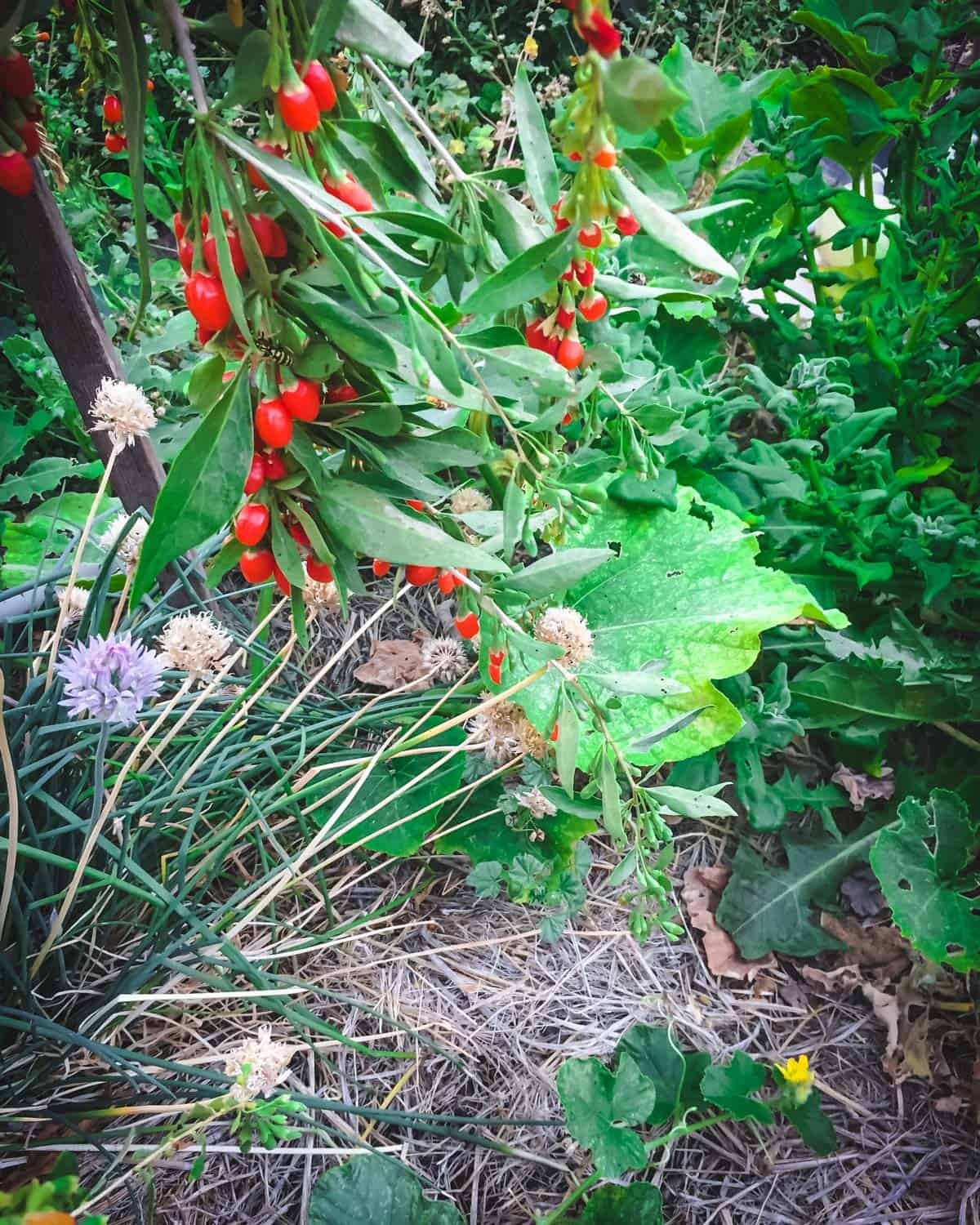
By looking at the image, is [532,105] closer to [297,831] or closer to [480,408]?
→ [480,408]

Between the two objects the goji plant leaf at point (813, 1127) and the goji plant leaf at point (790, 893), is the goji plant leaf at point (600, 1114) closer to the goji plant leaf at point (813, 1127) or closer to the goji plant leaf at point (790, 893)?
the goji plant leaf at point (813, 1127)

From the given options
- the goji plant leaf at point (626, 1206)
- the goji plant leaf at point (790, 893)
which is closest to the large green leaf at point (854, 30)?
the goji plant leaf at point (790, 893)

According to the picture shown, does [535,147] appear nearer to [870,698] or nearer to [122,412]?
[122,412]

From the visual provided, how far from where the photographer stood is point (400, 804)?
107cm

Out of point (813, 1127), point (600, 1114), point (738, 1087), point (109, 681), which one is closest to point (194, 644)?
point (109, 681)

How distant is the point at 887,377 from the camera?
1413 mm

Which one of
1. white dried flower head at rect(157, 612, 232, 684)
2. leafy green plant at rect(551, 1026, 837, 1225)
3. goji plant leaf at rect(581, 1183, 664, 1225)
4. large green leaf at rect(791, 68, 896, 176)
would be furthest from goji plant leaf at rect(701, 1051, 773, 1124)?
large green leaf at rect(791, 68, 896, 176)

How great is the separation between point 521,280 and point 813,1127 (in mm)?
930

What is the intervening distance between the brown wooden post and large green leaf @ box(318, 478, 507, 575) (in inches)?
22.1

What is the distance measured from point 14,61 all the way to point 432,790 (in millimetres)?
812

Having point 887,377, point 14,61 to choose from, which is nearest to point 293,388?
point 14,61

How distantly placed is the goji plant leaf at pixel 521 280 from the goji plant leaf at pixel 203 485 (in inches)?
6.2

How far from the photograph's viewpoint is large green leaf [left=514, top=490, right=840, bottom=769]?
1099 mm

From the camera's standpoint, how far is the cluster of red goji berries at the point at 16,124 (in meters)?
0.55
